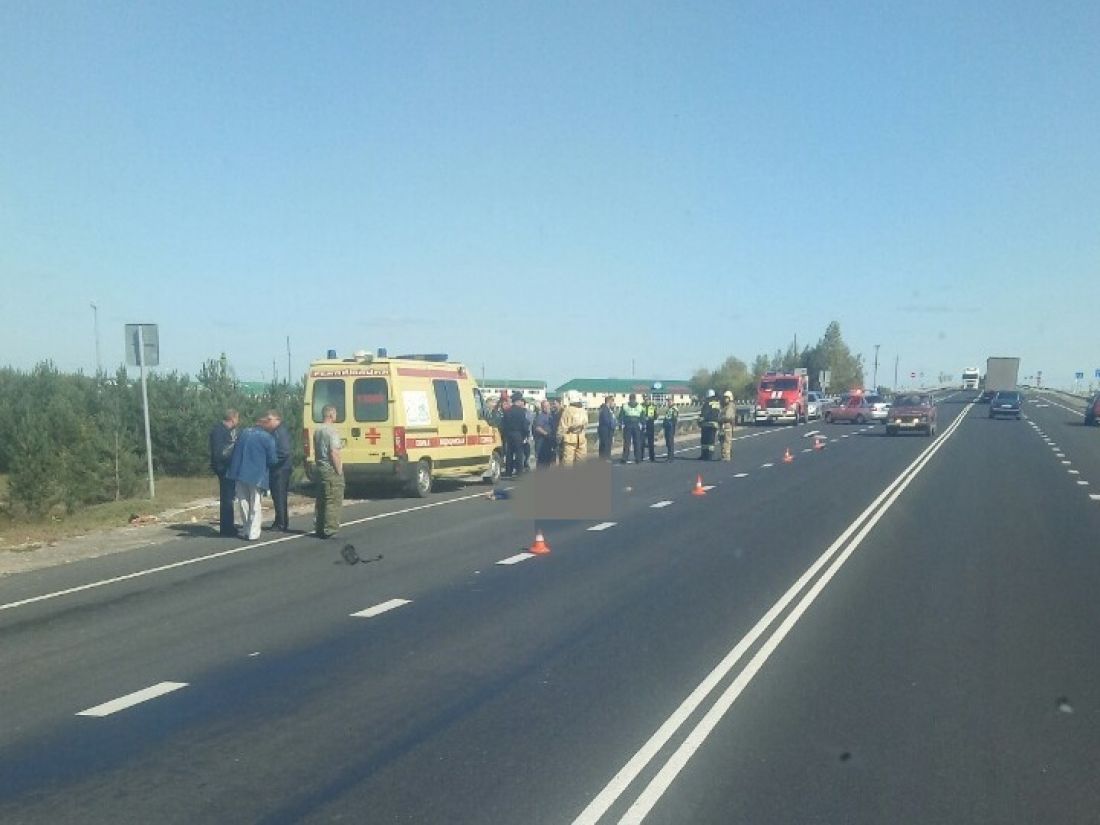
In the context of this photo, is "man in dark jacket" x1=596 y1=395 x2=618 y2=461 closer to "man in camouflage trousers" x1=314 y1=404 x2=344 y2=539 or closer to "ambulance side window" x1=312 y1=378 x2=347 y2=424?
"ambulance side window" x1=312 y1=378 x2=347 y2=424

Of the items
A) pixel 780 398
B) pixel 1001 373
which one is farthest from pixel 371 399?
pixel 1001 373

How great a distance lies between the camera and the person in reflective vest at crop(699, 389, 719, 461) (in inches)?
1171

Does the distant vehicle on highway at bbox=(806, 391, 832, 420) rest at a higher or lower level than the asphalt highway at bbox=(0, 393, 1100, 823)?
lower

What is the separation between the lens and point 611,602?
1025 cm

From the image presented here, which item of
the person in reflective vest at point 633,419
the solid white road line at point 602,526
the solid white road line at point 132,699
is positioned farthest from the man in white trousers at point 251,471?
the person in reflective vest at point 633,419

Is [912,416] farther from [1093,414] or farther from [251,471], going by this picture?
[251,471]

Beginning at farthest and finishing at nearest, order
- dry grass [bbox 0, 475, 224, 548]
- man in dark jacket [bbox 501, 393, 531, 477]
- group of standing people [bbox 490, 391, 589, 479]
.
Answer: man in dark jacket [bbox 501, 393, 531, 477] → group of standing people [bbox 490, 391, 589, 479] → dry grass [bbox 0, 475, 224, 548]

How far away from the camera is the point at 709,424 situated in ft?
98.3

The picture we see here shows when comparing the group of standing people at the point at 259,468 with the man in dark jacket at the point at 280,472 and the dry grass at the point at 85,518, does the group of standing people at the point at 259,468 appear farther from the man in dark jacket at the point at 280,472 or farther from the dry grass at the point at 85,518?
the dry grass at the point at 85,518

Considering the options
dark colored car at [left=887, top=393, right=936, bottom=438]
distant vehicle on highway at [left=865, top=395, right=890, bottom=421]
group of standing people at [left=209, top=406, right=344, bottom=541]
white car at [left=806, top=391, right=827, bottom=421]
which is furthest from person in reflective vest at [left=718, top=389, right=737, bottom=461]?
white car at [left=806, top=391, right=827, bottom=421]

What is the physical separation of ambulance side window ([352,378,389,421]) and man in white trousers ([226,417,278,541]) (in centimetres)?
427

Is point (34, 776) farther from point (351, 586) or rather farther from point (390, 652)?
point (351, 586)

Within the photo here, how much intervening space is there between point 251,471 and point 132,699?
7.73 m

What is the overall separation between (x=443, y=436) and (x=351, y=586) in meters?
9.93
